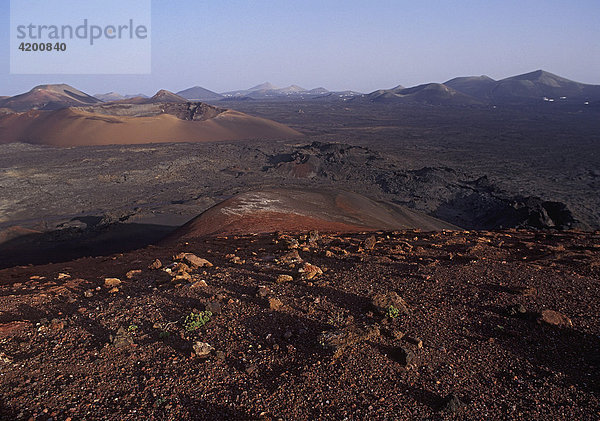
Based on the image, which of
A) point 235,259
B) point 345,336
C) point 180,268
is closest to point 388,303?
point 345,336

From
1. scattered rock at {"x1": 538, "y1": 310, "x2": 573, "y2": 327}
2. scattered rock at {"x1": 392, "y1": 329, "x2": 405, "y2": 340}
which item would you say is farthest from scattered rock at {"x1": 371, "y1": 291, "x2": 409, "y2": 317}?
scattered rock at {"x1": 538, "y1": 310, "x2": 573, "y2": 327}

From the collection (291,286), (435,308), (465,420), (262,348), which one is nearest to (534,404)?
(465,420)

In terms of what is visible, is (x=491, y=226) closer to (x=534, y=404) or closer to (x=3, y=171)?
(x=534, y=404)

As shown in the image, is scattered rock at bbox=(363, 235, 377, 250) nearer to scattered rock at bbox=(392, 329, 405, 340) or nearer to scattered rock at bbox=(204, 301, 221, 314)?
scattered rock at bbox=(392, 329, 405, 340)

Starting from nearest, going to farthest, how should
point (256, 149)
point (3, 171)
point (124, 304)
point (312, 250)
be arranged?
point (124, 304) < point (312, 250) < point (3, 171) < point (256, 149)

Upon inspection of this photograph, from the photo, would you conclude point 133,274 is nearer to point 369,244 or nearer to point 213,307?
point 213,307
